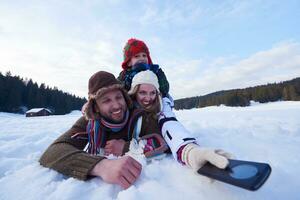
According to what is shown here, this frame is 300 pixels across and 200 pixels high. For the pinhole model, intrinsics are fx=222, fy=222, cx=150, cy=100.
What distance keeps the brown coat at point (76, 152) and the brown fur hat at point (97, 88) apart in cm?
20

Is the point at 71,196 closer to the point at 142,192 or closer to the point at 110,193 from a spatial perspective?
the point at 110,193

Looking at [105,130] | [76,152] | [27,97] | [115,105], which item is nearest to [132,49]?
[115,105]

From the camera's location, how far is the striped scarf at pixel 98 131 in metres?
2.15

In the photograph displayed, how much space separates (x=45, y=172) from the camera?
5.68 ft

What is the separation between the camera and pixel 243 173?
3.18ft

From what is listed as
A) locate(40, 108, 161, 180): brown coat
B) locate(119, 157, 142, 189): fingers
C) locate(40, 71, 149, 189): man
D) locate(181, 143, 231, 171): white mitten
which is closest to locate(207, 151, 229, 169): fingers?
locate(181, 143, 231, 171): white mitten

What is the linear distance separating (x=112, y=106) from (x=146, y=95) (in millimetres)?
605

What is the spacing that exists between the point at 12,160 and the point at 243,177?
2394mm

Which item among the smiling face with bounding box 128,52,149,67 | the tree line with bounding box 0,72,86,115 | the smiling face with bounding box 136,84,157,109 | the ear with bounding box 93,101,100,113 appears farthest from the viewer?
the tree line with bounding box 0,72,86,115

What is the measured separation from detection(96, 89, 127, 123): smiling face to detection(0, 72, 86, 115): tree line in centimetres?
3757

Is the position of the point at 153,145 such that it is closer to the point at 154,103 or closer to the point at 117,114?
the point at 117,114

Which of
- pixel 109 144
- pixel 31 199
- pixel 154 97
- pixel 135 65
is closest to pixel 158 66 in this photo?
pixel 135 65

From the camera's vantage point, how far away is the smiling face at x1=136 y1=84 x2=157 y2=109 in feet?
8.67

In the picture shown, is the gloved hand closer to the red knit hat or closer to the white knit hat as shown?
the white knit hat
